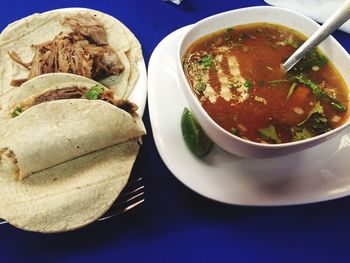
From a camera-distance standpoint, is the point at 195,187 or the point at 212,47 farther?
the point at 212,47

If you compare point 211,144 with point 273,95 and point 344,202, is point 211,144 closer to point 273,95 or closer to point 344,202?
point 273,95

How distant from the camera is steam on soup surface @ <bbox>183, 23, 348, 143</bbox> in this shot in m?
1.99

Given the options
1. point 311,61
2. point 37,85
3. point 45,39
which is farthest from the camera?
point 45,39

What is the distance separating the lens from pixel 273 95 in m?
2.08

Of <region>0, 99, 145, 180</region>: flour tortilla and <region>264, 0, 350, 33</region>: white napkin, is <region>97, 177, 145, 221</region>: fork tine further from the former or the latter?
<region>264, 0, 350, 33</region>: white napkin

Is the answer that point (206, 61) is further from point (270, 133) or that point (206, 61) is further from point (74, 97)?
point (74, 97)

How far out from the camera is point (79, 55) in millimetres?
2752

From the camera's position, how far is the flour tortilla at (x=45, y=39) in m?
2.78

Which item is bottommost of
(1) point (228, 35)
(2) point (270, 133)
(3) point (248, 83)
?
(2) point (270, 133)

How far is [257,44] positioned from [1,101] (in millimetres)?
1688

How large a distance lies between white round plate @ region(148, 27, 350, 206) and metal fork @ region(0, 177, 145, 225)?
29 cm

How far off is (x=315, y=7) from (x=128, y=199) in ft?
7.47

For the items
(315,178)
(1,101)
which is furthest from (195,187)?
(1,101)

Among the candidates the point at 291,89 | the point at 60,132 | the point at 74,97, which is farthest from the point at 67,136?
the point at 291,89
